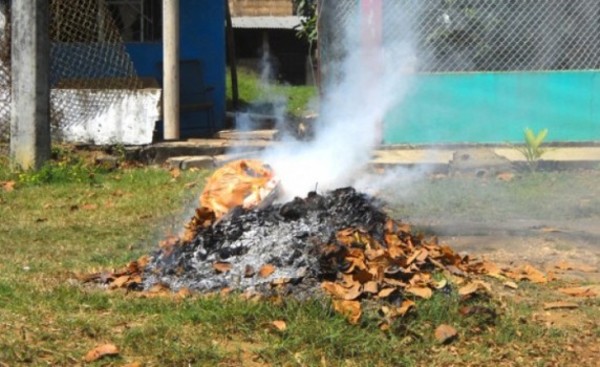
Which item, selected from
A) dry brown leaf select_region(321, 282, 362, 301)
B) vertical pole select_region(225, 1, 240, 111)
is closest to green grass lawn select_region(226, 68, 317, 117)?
vertical pole select_region(225, 1, 240, 111)

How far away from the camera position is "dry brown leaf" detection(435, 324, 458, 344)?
17.5 feet

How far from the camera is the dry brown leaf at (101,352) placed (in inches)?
195

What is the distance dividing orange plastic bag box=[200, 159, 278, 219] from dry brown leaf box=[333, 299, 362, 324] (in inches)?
67.7

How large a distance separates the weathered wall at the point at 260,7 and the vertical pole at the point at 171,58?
16.6m

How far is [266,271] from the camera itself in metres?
6.07

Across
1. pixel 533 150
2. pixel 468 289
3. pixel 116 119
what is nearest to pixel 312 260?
pixel 468 289

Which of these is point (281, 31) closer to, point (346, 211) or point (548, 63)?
point (548, 63)

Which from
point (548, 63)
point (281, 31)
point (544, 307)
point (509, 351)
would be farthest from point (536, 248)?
point (281, 31)

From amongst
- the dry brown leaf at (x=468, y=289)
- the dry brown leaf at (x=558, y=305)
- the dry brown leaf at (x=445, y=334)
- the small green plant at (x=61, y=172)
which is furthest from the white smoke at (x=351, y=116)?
the dry brown leaf at (x=445, y=334)

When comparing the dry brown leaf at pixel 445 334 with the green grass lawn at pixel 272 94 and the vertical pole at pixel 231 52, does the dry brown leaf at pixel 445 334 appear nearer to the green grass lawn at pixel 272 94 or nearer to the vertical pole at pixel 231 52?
the vertical pole at pixel 231 52

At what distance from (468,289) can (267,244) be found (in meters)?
1.30

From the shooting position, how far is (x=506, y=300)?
20.0ft

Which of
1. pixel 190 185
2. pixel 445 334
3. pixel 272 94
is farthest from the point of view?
pixel 272 94

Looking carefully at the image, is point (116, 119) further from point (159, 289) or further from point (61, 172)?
point (159, 289)
